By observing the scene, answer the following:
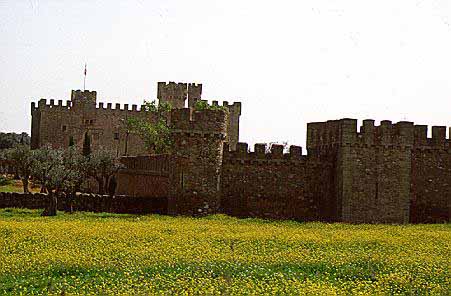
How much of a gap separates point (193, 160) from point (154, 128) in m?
32.4

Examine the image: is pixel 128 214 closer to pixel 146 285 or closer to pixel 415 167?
pixel 415 167

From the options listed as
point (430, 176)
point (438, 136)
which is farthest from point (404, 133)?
point (430, 176)

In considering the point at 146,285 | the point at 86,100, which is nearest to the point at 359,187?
the point at 146,285

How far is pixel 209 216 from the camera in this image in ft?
123

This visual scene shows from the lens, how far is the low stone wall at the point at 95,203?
40.6 m

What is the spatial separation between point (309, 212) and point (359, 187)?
9.87ft

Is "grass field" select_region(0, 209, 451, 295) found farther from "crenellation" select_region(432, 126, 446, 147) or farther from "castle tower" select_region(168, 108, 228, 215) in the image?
"crenellation" select_region(432, 126, 446, 147)

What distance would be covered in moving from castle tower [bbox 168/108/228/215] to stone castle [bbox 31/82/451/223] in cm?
4

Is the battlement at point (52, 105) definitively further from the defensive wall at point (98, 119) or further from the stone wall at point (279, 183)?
the stone wall at point (279, 183)

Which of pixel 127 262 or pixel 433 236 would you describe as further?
pixel 433 236

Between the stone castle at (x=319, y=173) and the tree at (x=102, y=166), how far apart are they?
17763 mm

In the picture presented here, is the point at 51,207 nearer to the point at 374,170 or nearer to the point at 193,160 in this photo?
the point at 193,160

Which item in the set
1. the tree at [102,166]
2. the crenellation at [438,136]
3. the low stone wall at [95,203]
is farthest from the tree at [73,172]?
the crenellation at [438,136]

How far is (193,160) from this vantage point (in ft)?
124
